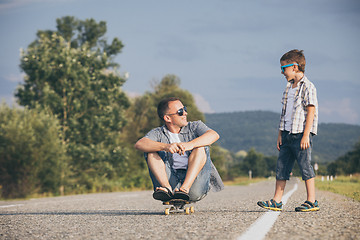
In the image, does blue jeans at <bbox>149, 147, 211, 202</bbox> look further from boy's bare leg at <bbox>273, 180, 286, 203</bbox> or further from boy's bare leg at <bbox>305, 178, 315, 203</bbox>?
boy's bare leg at <bbox>305, 178, 315, 203</bbox>

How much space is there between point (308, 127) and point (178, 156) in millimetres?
1628

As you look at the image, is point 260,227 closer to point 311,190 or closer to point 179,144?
point 179,144

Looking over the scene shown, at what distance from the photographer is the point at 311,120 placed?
5086 millimetres

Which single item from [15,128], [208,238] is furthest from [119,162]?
[208,238]

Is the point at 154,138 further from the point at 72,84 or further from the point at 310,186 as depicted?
the point at 72,84

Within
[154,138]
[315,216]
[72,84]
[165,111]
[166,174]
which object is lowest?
[315,216]

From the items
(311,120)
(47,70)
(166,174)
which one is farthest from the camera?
(47,70)

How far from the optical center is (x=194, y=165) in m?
4.65

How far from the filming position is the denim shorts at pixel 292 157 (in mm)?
5062

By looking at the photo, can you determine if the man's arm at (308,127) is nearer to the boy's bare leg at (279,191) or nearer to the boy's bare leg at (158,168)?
the boy's bare leg at (279,191)

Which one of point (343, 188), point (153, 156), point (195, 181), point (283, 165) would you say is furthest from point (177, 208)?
point (343, 188)

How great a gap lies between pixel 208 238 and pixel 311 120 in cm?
260

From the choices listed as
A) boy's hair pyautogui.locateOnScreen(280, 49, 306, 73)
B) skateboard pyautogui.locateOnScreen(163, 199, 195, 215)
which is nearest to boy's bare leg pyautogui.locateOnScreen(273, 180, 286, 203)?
skateboard pyautogui.locateOnScreen(163, 199, 195, 215)

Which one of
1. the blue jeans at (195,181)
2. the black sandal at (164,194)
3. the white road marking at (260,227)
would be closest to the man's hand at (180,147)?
the blue jeans at (195,181)
